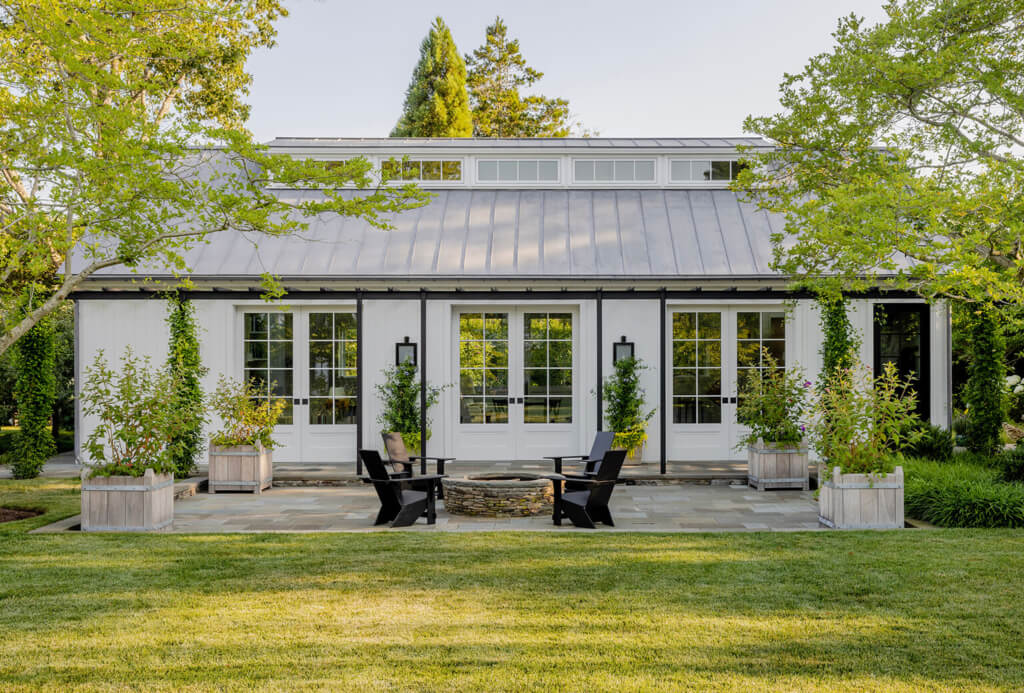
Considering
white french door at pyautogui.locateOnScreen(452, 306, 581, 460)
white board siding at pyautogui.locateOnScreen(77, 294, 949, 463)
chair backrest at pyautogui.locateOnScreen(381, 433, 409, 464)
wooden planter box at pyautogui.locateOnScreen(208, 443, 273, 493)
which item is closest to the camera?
chair backrest at pyautogui.locateOnScreen(381, 433, 409, 464)

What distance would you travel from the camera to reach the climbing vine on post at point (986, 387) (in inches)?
450

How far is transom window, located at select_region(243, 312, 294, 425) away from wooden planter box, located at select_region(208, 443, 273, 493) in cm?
211

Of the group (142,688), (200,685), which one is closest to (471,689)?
(200,685)

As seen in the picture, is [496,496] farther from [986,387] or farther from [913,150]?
[986,387]

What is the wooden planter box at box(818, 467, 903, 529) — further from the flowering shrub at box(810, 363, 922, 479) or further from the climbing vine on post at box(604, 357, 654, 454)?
the climbing vine on post at box(604, 357, 654, 454)

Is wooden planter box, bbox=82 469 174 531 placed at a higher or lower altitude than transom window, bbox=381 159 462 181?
lower

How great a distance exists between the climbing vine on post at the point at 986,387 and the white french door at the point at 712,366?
267 centimetres

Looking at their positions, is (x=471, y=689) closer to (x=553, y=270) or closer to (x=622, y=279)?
(x=622, y=279)

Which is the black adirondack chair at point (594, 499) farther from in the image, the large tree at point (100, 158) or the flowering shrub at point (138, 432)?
the flowering shrub at point (138, 432)

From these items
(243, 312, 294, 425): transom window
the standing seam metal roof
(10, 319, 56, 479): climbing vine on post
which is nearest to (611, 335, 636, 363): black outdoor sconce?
the standing seam metal roof

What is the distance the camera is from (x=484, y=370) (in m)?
12.4

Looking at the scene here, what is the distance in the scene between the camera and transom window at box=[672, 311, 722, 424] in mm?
12281

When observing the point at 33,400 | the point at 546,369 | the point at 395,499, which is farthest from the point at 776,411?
the point at 33,400

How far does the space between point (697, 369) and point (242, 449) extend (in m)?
6.71
